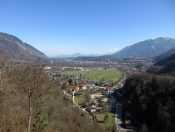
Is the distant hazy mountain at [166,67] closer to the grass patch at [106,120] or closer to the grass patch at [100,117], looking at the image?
the grass patch at [100,117]

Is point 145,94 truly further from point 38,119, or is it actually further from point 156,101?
point 38,119

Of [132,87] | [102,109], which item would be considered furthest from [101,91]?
[102,109]

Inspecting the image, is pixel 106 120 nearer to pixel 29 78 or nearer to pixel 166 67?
pixel 29 78

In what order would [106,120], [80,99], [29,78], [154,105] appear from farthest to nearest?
[80,99], [154,105], [106,120], [29,78]

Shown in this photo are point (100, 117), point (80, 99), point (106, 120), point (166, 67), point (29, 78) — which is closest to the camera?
point (29, 78)

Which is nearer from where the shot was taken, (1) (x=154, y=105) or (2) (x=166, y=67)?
(1) (x=154, y=105)

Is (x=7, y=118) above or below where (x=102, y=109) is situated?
above

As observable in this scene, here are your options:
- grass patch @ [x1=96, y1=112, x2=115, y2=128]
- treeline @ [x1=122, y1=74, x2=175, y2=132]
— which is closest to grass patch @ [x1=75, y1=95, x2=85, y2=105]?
treeline @ [x1=122, y1=74, x2=175, y2=132]

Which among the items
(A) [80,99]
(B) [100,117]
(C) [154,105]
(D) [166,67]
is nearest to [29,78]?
(B) [100,117]

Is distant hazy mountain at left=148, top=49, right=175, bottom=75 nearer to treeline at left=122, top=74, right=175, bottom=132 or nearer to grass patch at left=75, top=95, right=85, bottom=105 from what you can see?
treeline at left=122, top=74, right=175, bottom=132
